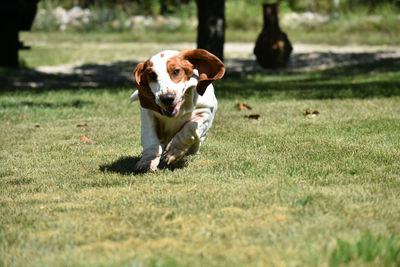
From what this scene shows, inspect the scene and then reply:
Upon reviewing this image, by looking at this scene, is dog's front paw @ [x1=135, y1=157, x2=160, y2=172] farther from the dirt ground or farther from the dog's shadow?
the dirt ground

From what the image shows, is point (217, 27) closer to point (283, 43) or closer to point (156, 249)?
point (283, 43)

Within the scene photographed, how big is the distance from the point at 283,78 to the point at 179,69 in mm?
7076

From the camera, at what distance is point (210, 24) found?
11.1 meters

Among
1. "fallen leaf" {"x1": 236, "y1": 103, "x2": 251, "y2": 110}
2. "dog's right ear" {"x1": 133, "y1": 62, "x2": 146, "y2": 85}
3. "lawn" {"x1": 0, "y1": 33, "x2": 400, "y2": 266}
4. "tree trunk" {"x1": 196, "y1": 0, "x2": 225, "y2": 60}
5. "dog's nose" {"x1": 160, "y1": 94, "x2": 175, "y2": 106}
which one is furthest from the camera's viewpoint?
"tree trunk" {"x1": 196, "y1": 0, "x2": 225, "y2": 60}

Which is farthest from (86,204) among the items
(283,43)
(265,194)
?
(283,43)

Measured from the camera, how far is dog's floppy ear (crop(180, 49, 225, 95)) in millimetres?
4277

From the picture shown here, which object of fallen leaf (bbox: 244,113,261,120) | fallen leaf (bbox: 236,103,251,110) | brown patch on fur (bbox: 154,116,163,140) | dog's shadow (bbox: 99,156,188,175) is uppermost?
brown patch on fur (bbox: 154,116,163,140)

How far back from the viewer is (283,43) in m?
12.7

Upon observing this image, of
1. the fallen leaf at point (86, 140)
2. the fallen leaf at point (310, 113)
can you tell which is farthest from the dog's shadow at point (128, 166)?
the fallen leaf at point (310, 113)

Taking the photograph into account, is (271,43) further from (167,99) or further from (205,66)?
(167,99)

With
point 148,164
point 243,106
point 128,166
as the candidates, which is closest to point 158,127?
point 148,164

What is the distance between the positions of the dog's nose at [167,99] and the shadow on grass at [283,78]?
15.1 feet

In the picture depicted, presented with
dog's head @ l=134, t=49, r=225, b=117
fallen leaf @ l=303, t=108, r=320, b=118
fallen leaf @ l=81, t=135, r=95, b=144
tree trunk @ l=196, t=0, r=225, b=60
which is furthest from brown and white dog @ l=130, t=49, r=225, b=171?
tree trunk @ l=196, t=0, r=225, b=60

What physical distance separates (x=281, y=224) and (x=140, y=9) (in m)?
25.1
